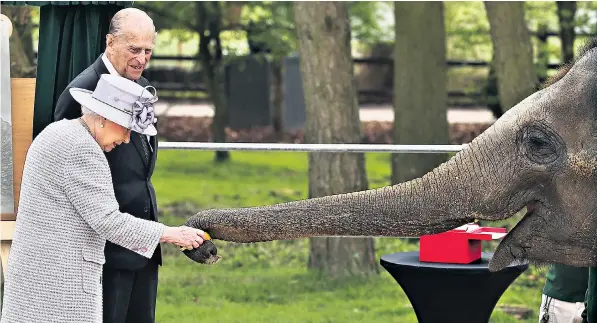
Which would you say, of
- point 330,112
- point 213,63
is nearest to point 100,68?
point 330,112

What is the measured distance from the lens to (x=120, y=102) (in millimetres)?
5066

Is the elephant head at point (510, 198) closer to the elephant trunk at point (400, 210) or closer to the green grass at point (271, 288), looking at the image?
the elephant trunk at point (400, 210)

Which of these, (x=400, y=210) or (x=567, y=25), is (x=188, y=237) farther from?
(x=567, y=25)

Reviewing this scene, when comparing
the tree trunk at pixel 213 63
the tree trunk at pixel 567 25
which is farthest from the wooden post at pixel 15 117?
the tree trunk at pixel 213 63

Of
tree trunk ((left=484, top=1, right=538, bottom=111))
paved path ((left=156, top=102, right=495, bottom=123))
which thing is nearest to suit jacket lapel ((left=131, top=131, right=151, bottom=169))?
tree trunk ((left=484, top=1, right=538, bottom=111))

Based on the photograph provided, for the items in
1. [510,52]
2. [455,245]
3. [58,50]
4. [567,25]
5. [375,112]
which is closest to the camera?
[455,245]

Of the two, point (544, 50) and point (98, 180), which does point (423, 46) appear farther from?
point (98, 180)

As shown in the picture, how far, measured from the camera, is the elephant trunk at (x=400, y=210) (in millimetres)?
4961

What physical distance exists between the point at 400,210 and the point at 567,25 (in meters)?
13.2

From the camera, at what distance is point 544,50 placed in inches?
753

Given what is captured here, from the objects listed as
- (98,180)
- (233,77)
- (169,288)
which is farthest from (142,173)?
(233,77)

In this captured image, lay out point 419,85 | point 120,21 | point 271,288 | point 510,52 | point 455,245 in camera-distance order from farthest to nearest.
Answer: point 419,85, point 510,52, point 271,288, point 455,245, point 120,21

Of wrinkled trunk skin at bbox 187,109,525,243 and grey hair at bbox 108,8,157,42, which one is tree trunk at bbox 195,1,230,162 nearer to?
grey hair at bbox 108,8,157,42

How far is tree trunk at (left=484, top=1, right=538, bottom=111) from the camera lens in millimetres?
12914
